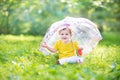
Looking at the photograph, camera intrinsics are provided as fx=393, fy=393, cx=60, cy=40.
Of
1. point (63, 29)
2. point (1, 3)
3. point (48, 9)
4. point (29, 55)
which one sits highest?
point (63, 29)

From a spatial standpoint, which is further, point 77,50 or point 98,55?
point 98,55

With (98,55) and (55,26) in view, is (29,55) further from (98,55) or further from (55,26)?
(98,55)

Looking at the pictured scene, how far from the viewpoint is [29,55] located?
6.84m

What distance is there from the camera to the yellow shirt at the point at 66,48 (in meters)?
6.56

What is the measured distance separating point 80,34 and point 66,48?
0.74 m

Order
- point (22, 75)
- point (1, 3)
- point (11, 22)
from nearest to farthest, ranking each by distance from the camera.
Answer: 1. point (22, 75)
2. point (1, 3)
3. point (11, 22)

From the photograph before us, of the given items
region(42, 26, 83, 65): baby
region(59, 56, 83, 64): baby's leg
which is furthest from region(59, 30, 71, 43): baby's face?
region(59, 56, 83, 64): baby's leg

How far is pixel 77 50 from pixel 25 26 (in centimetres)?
1065

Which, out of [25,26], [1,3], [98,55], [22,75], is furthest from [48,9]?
[22,75]

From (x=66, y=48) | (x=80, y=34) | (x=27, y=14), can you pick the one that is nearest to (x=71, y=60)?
(x=66, y=48)

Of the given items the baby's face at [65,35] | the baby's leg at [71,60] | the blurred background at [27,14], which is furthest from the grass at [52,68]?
the blurred background at [27,14]

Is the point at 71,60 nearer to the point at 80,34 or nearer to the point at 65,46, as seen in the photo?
the point at 65,46

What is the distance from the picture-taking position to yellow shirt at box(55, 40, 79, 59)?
6562mm

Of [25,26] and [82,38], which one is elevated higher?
[82,38]
